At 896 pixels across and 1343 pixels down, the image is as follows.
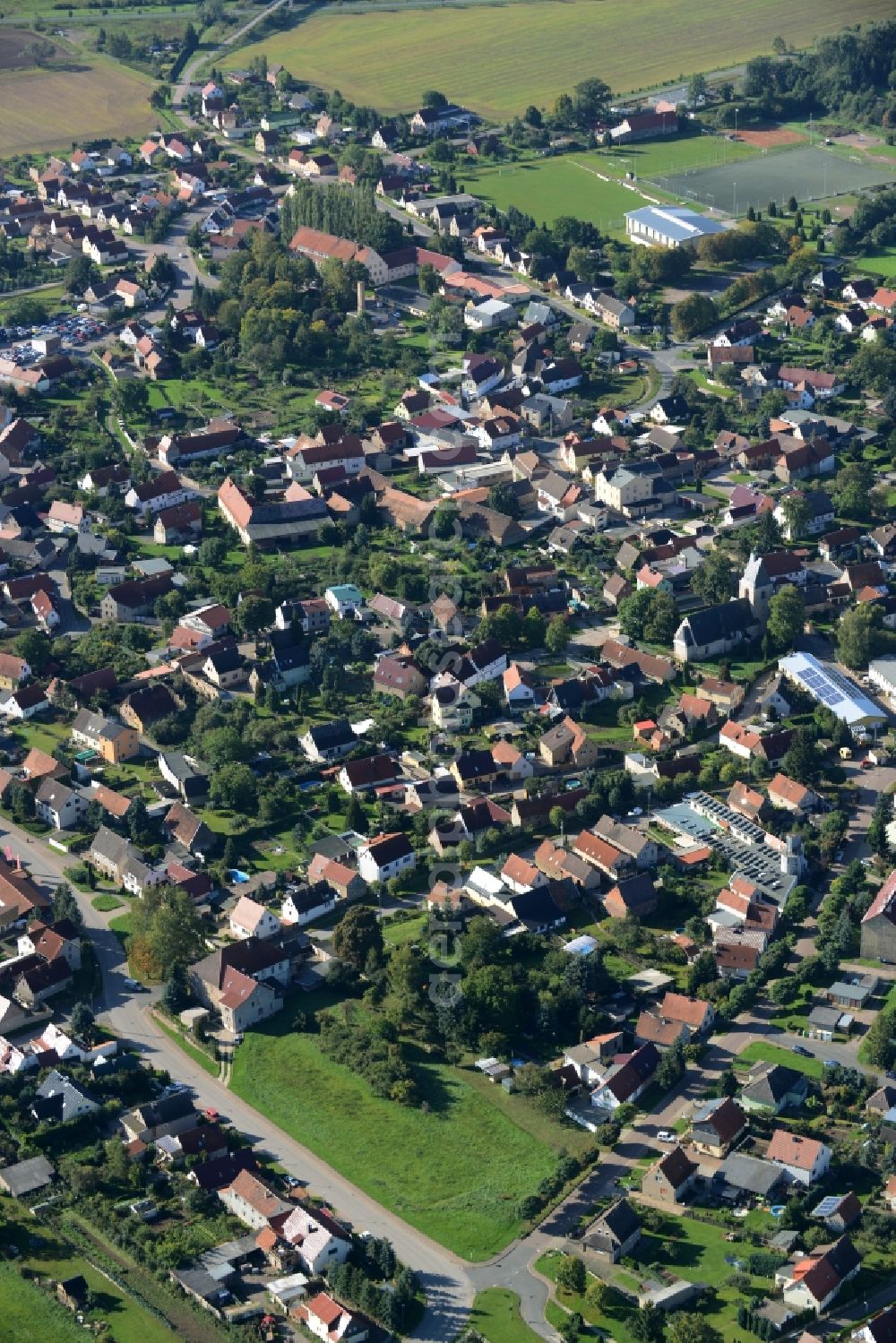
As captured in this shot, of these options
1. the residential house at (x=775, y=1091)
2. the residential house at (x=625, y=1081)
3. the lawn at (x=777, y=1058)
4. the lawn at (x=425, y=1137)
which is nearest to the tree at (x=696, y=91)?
the lawn at (x=777, y=1058)

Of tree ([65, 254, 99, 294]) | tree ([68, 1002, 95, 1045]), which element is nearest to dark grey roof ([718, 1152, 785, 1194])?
tree ([68, 1002, 95, 1045])

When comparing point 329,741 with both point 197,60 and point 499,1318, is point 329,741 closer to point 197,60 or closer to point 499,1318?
point 499,1318

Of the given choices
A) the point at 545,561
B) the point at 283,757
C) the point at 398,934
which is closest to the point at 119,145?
the point at 545,561

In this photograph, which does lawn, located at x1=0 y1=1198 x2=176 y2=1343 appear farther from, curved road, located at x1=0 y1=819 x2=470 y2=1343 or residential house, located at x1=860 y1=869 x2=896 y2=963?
residential house, located at x1=860 y1=869 x2=896 y2=963

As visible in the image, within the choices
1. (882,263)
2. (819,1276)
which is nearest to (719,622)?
(819,1276)

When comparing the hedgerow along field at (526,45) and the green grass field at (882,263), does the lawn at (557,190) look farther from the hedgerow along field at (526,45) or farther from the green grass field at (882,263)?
the green grass field at (882,263)
